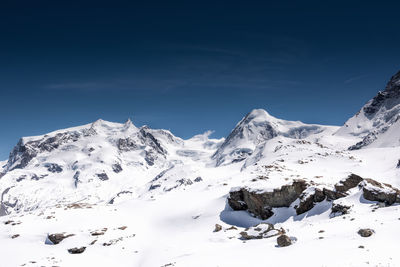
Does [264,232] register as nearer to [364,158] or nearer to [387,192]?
[387,192]

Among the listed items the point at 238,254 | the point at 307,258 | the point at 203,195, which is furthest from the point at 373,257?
the point at 203,195

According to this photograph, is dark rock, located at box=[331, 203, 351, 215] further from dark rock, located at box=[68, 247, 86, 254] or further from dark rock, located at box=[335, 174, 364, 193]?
dark rock, located at box=[68, 247, 86, 254]

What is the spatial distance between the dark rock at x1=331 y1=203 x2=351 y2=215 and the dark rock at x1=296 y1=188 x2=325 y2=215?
→ 5147 mm

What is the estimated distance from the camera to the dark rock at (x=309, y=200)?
121ft

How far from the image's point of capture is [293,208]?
38.6 metres

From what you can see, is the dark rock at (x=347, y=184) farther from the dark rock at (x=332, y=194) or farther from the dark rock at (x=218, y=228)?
the dark rock at (x=218, y=228)

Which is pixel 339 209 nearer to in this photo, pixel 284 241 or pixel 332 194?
pixel 332 194

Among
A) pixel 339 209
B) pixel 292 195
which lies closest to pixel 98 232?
pixel 292 195

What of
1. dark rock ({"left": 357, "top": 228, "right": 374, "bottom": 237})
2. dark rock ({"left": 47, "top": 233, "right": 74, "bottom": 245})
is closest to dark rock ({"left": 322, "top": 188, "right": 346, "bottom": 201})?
dark rock ({"left": 357, "top": 228, "right": 374, "bottom": 237})

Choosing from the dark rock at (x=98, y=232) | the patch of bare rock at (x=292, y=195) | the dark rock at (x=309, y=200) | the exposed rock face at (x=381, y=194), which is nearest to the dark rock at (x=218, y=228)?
the patch of bare rock at (x=292, y=195)

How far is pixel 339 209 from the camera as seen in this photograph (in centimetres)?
3081

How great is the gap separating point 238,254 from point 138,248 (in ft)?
53.3

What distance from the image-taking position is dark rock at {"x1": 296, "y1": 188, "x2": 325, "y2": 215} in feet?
121

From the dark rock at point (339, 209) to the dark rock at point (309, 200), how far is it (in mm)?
5147
